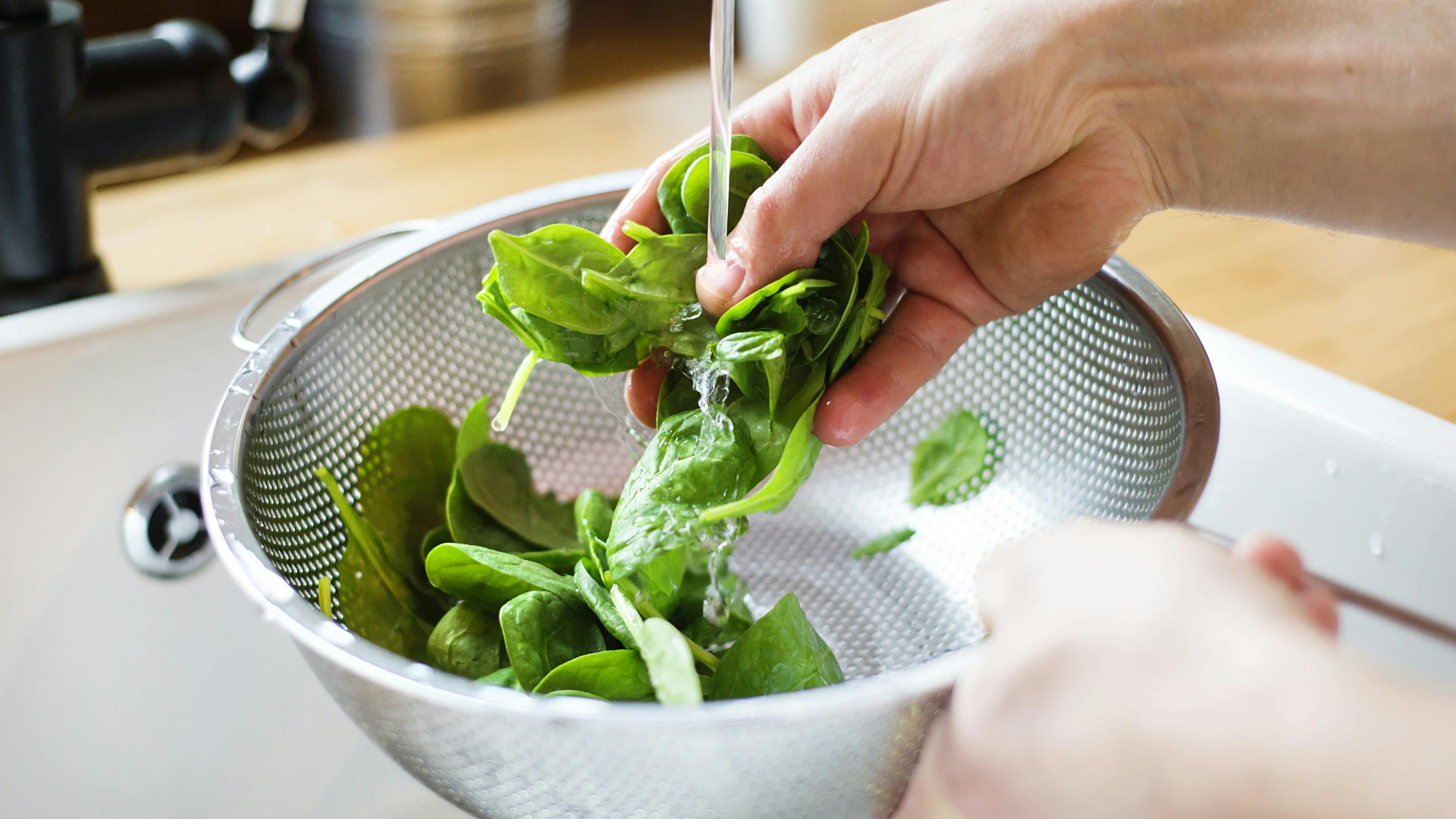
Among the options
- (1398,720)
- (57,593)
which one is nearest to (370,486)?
(57,593)

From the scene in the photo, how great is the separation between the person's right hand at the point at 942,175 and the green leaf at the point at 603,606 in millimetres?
115

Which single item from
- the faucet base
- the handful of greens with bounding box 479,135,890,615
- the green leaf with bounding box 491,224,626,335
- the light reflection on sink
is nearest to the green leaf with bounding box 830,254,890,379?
the handful of greens with bounding box 479,135,890,615

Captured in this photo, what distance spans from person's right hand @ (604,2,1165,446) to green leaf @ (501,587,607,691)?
0.13 m

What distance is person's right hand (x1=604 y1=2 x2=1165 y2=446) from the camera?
0.48 meters

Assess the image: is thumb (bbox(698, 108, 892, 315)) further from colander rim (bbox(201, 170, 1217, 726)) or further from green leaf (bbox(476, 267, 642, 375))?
colander rim (bbox(201, 170, 1217, 726))

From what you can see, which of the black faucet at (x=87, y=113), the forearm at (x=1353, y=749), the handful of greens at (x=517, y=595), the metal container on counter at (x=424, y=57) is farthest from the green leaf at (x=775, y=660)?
the metal container on counter at (x=424, y=57)

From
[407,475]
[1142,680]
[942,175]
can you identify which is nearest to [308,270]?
[407,475]

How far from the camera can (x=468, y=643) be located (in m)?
0.50

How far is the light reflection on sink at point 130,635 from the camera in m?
0.61

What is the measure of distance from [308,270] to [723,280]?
0.28 m

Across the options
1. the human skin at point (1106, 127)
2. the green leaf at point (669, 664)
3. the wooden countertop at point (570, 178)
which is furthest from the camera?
the wooden countertop at point (570, 178)

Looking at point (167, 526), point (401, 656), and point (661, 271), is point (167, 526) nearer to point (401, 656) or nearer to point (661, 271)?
point (401, 656)

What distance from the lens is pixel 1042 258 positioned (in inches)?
21.8

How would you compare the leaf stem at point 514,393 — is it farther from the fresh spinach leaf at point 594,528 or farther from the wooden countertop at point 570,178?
the wooden countertop at point 570,178
